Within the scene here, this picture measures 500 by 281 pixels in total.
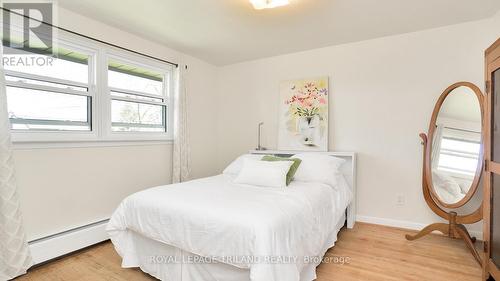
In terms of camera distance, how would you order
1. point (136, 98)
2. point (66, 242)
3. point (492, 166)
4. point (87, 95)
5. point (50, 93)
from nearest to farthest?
point (492, 166)
point (66, 242)
point (50, 93)
point (87, 95)
point (136, 98)

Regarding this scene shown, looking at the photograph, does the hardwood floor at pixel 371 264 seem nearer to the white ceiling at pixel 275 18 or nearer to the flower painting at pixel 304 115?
the flower painting at pixel 304 115

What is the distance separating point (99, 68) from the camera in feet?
8.82

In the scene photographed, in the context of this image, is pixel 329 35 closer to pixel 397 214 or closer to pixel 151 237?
pixel 397 214

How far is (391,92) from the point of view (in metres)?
3.00

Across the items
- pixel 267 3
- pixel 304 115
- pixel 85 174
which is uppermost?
pixel 267 3

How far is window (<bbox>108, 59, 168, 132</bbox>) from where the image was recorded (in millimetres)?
2902

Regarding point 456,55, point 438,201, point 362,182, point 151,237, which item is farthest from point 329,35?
point 151,237

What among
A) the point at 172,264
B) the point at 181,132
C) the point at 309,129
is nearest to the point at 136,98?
the point at 181,132

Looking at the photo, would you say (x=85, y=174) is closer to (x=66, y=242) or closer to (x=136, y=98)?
(x=66, y=242)

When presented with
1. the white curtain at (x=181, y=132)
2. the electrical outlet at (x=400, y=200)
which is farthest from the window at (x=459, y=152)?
the white curtain at (x=181, y=132)

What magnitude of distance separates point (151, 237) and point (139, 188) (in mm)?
A: 1420

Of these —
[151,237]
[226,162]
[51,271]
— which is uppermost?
[226,162]

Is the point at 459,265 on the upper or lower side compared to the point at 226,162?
lower

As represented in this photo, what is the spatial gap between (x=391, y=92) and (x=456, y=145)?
868 mm
